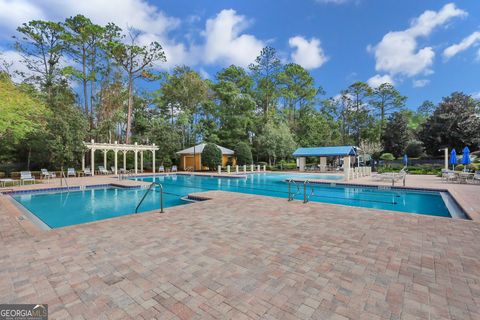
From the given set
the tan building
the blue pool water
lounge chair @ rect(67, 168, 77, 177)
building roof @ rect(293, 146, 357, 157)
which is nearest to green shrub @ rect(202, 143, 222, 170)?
the tan building

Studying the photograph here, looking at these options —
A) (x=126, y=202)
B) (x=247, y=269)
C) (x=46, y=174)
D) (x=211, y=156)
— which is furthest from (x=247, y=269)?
(x=211, y=156)

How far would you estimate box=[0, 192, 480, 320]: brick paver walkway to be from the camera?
7.28 feet

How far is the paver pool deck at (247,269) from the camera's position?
7.28 ft

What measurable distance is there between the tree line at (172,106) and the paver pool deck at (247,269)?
10520mm

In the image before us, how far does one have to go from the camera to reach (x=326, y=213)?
600 cm

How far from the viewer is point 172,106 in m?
31.6

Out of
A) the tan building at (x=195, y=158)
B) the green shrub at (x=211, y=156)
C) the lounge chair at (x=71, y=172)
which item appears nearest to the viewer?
the lounge chair at (x=71, y=172)

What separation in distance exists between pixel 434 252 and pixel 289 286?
2483 mm

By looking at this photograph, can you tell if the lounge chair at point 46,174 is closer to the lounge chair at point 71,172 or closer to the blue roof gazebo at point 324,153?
the lounge chair at point 71,172

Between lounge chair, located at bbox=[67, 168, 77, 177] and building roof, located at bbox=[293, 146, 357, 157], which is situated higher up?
building roof, located at bbox=[293, 146, 357, 157]

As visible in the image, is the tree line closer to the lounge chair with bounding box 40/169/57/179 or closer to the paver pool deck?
the lounge chair with bounding box 40/169/57/179

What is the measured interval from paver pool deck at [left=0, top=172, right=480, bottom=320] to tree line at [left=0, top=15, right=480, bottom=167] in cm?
1052

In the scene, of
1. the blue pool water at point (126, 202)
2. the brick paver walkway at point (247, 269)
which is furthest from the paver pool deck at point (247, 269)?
the blue pool water at point (126, 202)

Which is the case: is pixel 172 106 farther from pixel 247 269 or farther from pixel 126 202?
pixel 247 269
